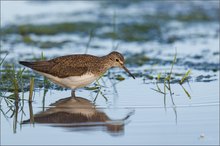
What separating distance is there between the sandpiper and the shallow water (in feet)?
0.78

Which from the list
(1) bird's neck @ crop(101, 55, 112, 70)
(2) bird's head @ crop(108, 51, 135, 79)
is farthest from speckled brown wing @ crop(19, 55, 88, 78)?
(2) bird's head @ crop(108, 51, 135, 79)

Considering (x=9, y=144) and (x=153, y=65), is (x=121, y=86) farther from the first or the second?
(x=9, y=144)

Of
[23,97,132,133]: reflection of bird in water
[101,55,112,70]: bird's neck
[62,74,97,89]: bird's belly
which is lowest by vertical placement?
[23,97,132,133]: reflection of bird in water

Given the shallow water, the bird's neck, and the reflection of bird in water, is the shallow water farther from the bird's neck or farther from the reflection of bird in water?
the bird's neck

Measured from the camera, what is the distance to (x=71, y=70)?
368 inches

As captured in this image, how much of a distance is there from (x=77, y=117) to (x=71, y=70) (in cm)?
135

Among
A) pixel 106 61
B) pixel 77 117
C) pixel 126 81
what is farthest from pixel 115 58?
pixel 77 117

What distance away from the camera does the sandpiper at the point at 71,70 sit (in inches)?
364

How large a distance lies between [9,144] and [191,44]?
7.15 m

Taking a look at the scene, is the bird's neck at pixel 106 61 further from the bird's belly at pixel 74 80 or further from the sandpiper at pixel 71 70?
the bird's belly at pixel 74 80

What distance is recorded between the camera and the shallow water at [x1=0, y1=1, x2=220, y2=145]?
7.40 meters

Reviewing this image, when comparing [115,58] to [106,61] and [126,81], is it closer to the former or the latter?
[106,61]

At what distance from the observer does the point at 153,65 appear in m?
11.7

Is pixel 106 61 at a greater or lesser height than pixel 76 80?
greater
